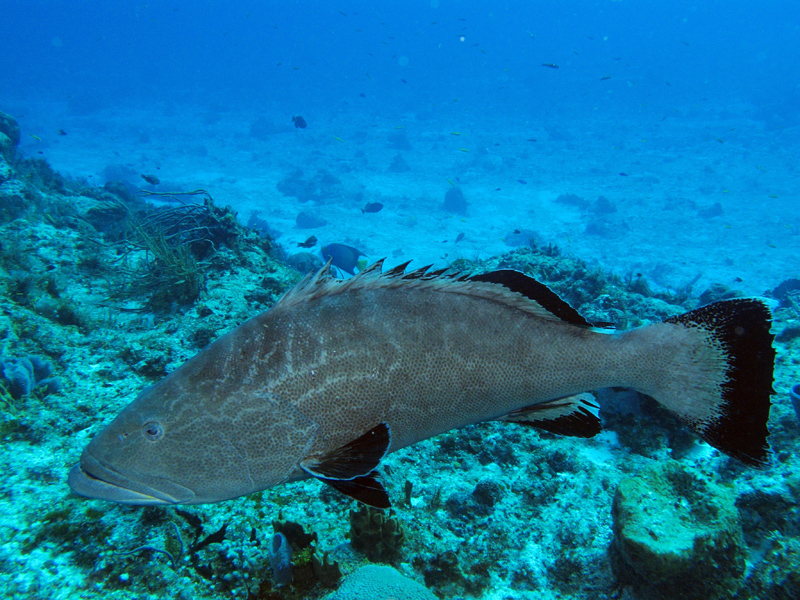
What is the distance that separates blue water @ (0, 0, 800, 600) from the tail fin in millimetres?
952

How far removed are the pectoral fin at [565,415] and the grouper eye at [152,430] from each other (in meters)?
1.94

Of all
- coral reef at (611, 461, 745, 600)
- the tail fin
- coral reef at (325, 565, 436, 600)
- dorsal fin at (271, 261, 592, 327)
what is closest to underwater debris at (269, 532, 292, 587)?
coral reef at (325, 565, 436, 600)

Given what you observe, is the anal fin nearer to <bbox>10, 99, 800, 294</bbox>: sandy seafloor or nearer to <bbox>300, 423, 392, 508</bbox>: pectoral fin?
<bbox>300, 423, 392, 508</bbox>: pectoral fin

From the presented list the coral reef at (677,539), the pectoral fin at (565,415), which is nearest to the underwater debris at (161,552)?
the pectoral fin at (565,415)

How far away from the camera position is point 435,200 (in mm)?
26016

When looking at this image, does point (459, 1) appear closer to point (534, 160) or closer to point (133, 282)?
point (534, 160)

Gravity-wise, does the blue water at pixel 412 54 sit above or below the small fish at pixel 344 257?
above

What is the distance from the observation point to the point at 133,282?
4.98 m

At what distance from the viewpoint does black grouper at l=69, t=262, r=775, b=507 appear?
72.1 inches

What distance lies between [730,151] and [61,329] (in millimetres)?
53628

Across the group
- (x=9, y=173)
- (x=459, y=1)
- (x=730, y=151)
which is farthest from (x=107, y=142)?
(x=459, y=1)

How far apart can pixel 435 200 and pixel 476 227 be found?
18.0ft

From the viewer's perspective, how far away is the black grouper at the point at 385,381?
6.01 feet

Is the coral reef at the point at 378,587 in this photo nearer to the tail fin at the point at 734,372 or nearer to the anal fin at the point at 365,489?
the anal fin at the point at 365,489
